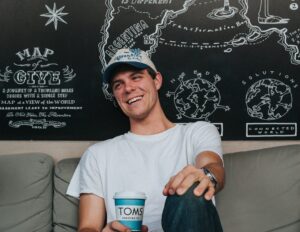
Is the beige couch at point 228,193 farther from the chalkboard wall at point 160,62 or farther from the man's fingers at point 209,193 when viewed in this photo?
the man's fingers at point 209,193

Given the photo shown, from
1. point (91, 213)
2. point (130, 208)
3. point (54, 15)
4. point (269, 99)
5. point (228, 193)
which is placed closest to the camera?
point (130, 208)

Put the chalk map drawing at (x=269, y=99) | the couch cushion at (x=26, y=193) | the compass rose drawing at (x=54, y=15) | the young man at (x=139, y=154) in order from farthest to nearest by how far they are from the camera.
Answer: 1. the compass rose drawing at (x=54, y=15)
2. the chalk map drawing at (x=269, y=99)
3. the couch cushion at (x=26, y=193)
4. the young man at (x=139, y=154)

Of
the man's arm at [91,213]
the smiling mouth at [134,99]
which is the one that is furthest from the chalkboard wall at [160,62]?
the man's arm at [91,213]

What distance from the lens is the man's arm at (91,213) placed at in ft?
6.73

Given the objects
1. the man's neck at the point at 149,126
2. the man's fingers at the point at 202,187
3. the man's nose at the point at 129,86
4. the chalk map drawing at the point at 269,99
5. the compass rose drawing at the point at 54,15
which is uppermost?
the compass rose drawing at the point at 54,15

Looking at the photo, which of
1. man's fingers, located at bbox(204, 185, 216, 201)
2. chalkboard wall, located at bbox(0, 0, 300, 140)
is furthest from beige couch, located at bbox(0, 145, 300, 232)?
man's fingers, located at bbox(204, 185, 216, 201)

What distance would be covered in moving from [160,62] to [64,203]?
877 mm

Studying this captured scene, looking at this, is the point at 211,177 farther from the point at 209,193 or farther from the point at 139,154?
the point at 139,154

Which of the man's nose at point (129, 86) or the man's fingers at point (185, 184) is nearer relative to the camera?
the man's fingers at point (185, 184)

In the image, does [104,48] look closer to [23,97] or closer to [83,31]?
[83,31]

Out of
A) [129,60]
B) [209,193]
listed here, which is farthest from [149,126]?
[209,193]

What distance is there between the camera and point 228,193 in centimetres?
221

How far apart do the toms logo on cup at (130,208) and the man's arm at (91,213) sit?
0.52m

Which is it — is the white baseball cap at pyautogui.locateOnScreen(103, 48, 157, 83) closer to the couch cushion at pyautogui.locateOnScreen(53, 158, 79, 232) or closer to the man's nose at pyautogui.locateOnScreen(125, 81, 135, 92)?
the man's nose at pyautogui.locateOnScreen(125, 81, 135, 92)
